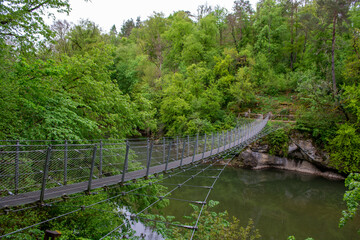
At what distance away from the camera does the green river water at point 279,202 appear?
790cm

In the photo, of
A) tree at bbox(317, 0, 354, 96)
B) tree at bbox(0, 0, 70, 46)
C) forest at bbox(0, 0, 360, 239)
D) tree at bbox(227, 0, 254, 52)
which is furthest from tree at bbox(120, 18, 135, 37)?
tree at bbox(0, 0, 70, 46)

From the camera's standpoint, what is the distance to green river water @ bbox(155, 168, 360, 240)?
7.90 meters

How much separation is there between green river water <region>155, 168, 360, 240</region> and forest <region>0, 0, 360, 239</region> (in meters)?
2.21

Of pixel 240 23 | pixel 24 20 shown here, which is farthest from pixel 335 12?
pixel 24 20

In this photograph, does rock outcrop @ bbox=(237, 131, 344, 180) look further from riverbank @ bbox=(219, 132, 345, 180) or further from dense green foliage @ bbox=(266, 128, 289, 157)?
dense green foliage @ bbox=(266, 128, 289, 157)

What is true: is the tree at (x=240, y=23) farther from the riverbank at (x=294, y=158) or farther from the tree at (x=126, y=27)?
the tree at (x=126, y=27)

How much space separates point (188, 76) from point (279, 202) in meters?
12.4

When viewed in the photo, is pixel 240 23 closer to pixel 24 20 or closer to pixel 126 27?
pixel 24 20

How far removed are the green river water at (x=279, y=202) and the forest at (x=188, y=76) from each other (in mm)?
2206

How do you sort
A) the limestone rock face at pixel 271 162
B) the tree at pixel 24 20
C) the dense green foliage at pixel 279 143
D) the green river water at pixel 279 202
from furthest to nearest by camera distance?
the dense green foliage at pixel 279 143
the limestone rock face at pixel 271 162
the green river water at pixel 279 202
the tree at pixel 24 20

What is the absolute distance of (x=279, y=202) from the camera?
10281mm

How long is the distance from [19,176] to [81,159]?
0.87 meters

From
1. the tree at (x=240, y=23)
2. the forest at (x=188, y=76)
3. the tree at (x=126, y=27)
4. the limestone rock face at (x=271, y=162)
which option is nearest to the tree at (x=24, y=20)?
the forest at (x=188, y=76)

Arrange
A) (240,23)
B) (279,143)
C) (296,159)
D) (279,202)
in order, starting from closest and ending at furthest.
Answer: (279,202) < (296,159) < (279,143) < (240,23)
